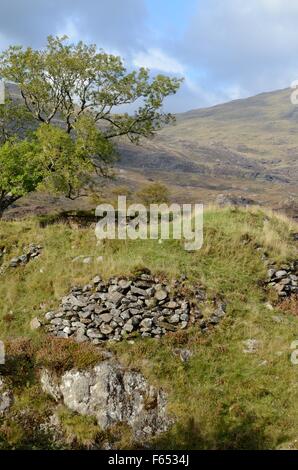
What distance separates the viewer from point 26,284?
82.3 ft

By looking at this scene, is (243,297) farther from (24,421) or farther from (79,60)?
(79,60)

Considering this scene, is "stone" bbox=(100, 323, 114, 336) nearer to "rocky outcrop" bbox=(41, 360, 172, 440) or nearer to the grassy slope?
the grassy slope

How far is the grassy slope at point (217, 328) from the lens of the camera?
1723 cm

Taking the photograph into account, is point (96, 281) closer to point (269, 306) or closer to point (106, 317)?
point (106, 317)

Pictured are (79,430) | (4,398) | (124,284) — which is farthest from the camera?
(124,284)

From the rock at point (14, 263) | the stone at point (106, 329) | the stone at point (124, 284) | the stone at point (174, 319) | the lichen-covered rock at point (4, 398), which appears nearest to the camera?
the lichen-covered rock at point (4, 398)

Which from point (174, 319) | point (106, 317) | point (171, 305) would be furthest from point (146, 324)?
point (106, 317)

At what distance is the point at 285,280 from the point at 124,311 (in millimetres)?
9479

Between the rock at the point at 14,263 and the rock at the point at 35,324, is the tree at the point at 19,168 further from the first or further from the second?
the rock at the point at 35,324

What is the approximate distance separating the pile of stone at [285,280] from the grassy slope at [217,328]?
0.54m

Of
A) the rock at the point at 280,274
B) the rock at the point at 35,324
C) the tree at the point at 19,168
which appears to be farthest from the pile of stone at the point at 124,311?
the tree at the point at 19,168

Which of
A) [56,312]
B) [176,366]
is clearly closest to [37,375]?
[56,312]

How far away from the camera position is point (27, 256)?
Answer: 27.4 metres
